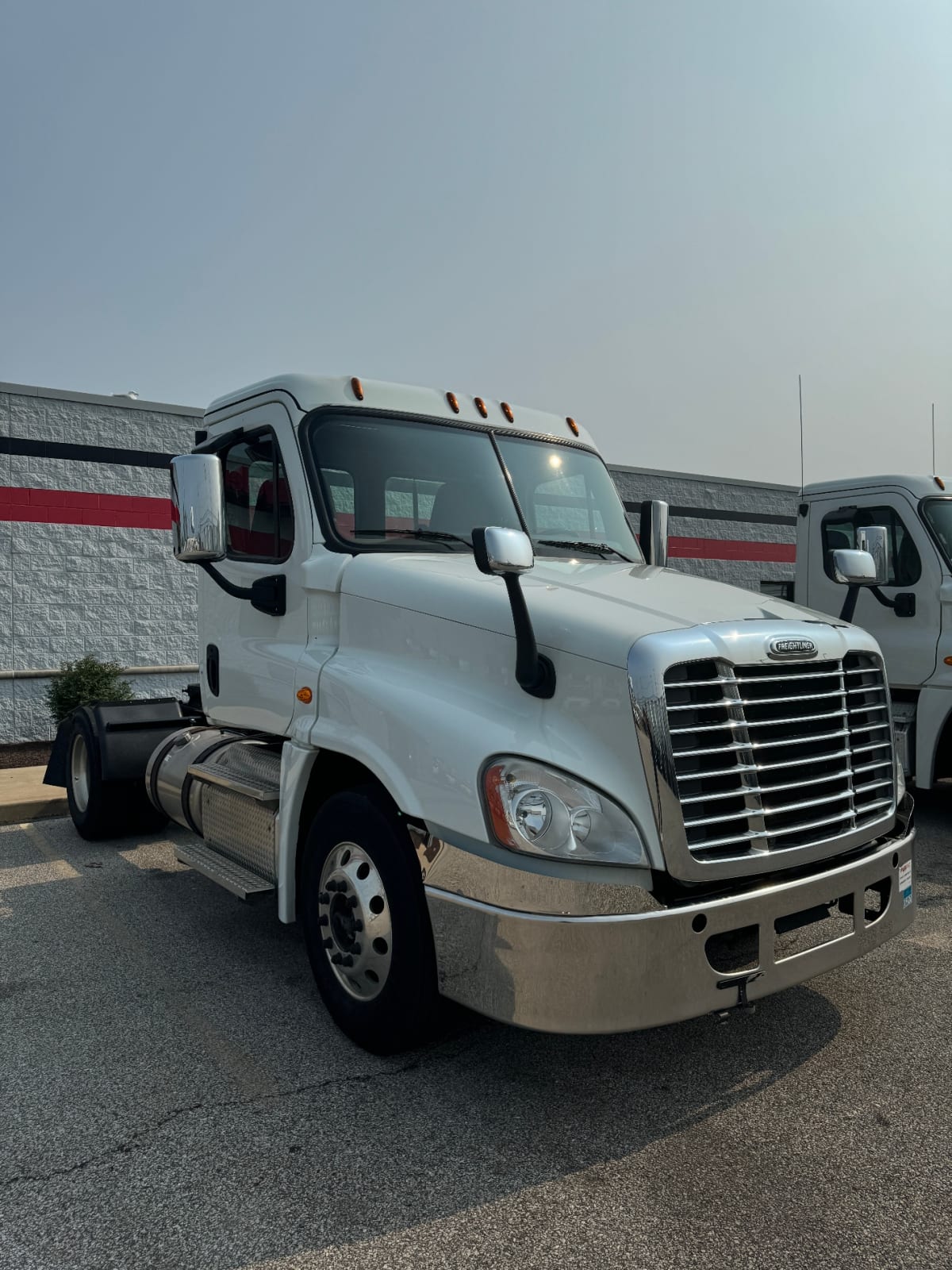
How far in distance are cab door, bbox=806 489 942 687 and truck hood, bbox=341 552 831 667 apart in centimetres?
349

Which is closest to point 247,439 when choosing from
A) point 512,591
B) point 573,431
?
point 573,431

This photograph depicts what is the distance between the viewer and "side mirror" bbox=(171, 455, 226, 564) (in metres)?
4.03

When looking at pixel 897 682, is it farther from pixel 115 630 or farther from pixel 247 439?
pixel 115 630

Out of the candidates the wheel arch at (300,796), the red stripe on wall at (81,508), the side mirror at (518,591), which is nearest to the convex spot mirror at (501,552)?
the side mirror at (518,591)

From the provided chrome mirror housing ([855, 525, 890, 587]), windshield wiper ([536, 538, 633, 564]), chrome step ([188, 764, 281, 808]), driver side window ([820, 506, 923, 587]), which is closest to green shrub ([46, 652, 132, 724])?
chrome step ([188, 764, 281, 808])

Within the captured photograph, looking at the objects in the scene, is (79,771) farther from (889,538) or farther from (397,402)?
(889,538)

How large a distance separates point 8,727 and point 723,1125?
34.9 ft

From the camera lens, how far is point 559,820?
9.41 ft

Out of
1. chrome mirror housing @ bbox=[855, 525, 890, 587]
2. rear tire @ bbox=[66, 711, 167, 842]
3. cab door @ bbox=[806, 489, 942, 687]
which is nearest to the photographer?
chrome mirror housing @ bbox=[855, 525, 890, 587]

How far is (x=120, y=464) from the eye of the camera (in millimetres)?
12312

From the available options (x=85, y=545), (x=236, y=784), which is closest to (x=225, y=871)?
(x=236, y=784)

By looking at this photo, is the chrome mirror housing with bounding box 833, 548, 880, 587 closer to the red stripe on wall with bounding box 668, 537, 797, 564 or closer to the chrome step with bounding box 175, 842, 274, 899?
the chrome step with bounding box 175, 842, 274, 899

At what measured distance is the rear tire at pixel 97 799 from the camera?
22.2ft

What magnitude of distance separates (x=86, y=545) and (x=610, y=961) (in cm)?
1089
